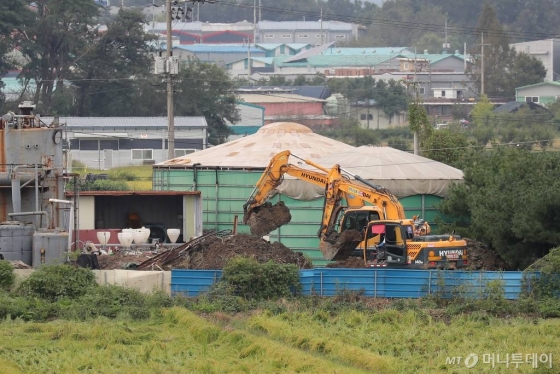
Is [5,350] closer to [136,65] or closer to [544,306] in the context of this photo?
[544,306]

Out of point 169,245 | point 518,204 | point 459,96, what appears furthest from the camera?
point 459,96

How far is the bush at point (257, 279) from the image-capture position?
29781 mm

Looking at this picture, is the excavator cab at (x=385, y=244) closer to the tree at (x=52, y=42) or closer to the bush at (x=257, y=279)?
the bush at (x=257, y=279)

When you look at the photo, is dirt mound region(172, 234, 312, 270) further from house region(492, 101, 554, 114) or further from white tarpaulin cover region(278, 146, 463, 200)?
house region(492, 101, 554, 114)

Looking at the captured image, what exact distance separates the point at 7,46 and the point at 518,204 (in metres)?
61.8

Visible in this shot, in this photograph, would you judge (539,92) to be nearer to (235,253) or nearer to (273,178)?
(273,178)

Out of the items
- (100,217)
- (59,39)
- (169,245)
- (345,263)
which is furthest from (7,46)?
(345,263)

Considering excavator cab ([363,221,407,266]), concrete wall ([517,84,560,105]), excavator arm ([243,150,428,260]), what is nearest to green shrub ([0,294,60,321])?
excavator arm ([243,150,428,260])

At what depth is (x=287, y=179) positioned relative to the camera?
42219 millimetres

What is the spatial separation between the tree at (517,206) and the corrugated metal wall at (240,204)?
5.02 metres

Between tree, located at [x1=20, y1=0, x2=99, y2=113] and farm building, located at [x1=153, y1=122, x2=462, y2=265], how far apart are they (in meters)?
42.2

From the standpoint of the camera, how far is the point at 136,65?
9106 centimetres

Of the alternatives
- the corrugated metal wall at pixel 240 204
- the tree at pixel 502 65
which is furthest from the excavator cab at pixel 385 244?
the tree at pixel 502 65

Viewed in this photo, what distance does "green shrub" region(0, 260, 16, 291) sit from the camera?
1186 inches
